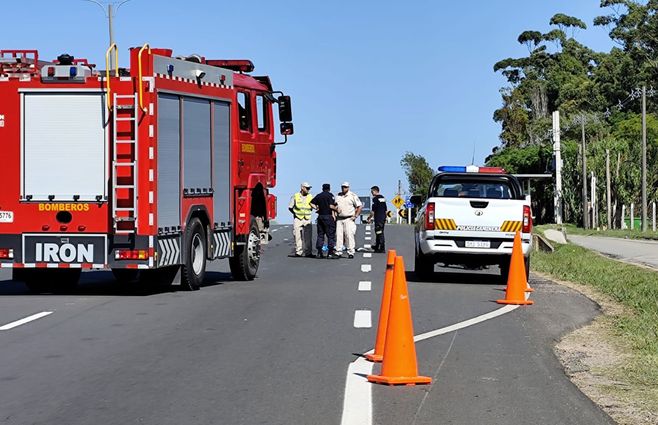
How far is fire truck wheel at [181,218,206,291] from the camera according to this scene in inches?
708

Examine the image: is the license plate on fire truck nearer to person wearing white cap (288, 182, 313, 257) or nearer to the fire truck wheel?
the fire truck wheel

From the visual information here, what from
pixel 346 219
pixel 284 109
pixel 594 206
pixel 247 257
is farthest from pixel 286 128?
pixel 594 206

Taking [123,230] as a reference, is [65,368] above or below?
below

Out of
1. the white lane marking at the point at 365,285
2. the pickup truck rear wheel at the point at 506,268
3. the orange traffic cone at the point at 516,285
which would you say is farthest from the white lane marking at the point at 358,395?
the pickup truck rear wheel at the point at 506,268

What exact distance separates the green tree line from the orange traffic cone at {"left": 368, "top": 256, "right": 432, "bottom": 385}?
72.4 m

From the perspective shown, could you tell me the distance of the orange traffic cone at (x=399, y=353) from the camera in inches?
365

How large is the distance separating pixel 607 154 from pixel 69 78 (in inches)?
2530

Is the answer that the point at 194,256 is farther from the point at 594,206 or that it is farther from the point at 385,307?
the point at 594,206

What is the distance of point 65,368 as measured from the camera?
33.7ft

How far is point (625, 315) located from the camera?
15.0 m

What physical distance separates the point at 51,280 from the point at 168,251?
106 inches

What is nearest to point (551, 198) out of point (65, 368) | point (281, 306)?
point (281, 306)

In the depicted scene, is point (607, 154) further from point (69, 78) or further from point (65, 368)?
point (65, 368)

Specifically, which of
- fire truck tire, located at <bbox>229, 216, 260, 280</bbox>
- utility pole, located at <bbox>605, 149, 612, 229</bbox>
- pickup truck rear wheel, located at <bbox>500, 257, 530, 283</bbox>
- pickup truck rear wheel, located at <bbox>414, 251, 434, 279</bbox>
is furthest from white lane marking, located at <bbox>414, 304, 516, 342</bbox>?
utility pole, located at <bbox>605, 149, 612, 229</bbox>
